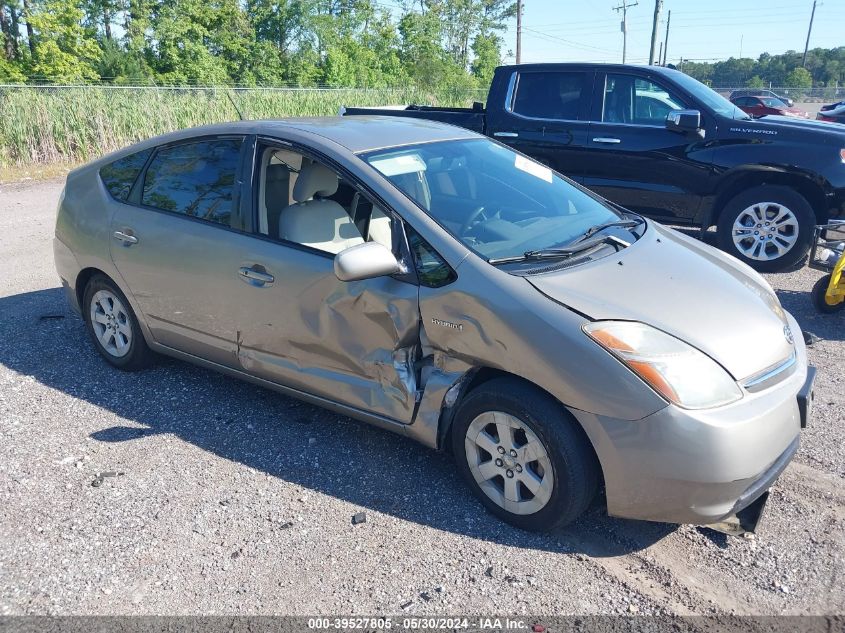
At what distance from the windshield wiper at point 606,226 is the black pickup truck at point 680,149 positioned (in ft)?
11.5

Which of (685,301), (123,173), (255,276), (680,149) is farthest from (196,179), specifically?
A: (680,149)

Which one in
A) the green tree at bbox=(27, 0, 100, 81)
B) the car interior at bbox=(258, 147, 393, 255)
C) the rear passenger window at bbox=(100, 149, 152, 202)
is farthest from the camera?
the green tree at bbox=(27, 0, 100, 81)

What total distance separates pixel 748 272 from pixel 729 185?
12.4ft

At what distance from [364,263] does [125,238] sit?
2060mm

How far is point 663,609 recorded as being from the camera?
2627 millimetres

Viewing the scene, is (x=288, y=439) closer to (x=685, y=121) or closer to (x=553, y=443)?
(x=553, y=443)

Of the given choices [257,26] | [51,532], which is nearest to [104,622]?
[51,532]

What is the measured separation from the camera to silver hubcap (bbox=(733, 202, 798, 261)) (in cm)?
692

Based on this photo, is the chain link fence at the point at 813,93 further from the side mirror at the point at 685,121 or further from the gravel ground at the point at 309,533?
the gravel ground at the point at 309,533

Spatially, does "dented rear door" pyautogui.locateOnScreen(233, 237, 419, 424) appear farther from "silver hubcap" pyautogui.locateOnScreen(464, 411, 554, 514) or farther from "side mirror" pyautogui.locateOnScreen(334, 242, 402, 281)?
"silver hubcap" pyautogui.locateOnScreen(464, 411, 554, 514)

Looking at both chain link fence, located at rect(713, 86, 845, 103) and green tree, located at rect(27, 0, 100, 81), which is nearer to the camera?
green tree, located at rect(27, 0, 100, 81)

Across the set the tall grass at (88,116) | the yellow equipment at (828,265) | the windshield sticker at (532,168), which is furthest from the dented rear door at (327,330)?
the tall grass at (88,116)

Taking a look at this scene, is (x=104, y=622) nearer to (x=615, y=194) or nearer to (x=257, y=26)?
(x=615, y=194)

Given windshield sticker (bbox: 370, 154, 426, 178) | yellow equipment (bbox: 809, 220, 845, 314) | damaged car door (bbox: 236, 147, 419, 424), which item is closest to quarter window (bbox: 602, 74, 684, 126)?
yellow equipment (bbox: 809, 220, 845, 314)
